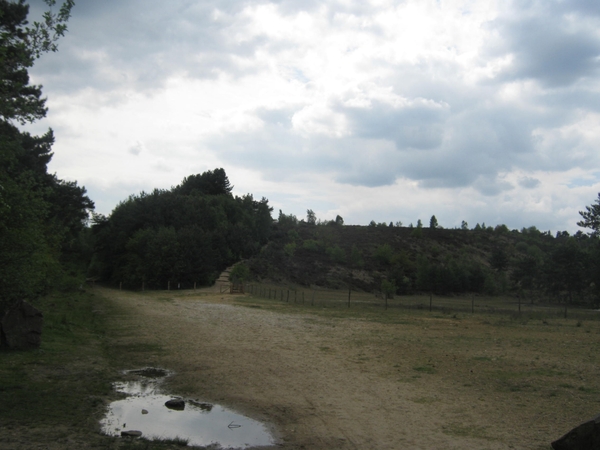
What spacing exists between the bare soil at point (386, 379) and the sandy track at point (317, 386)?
3 cm

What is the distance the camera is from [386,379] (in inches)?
477

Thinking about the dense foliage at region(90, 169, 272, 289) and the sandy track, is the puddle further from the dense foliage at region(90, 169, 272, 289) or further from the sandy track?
the dense foliage at region(90, 169, 272, 289)

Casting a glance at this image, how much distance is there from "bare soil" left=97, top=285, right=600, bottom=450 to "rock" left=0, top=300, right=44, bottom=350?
2.49 meters

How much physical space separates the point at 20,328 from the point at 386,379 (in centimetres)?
892

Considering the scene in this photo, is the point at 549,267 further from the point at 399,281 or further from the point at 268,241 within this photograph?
the point at 268,241

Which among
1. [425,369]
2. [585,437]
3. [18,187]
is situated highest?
[18,187]

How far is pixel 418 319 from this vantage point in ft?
93.8

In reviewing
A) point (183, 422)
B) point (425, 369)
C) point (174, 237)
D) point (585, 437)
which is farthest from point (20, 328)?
point (174, 237)

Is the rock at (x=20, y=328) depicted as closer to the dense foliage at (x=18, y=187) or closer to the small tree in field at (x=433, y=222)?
the dense foliage at (x=18, y=187)

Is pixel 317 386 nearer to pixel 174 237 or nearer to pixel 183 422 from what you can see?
pixel 183 422

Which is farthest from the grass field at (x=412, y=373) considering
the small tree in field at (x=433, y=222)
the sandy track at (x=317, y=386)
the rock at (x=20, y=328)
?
the small tree in field at (x=433, y=222)

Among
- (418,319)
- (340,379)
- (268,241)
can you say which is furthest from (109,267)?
(340,379)

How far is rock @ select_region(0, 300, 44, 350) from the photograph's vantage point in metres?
12.4

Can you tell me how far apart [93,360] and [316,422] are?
6870mm
